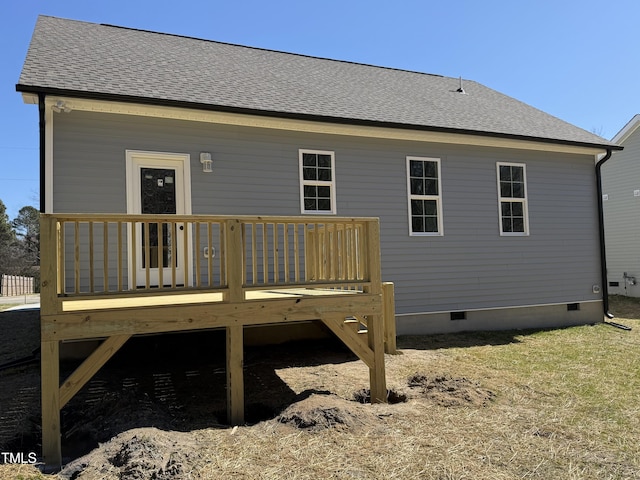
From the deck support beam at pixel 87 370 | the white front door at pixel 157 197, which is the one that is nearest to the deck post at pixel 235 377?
the deck support beam at pixel 87 370

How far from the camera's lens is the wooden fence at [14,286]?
78.5ft

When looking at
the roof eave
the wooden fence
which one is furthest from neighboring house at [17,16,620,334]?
the wooden fence

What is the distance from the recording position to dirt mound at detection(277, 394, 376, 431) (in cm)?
360

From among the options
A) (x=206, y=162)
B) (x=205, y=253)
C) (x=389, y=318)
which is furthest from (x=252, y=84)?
(x=389, y=318)

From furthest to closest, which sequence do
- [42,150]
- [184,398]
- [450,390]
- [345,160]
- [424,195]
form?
[424,195] → [345,160] → [42,150] → [184,398] → [450,390]

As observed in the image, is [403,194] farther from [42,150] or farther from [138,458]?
[138,458]

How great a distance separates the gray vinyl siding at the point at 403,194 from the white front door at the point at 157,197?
0.13m

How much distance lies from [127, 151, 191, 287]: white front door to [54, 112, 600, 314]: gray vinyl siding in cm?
13

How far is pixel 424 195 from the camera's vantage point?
8.02m

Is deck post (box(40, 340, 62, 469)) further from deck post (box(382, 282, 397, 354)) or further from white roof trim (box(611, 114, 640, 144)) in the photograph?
white roof trim (box(611, 114, 640, 144))

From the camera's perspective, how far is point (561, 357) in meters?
6.42

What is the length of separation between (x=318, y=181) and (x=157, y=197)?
8.18ft

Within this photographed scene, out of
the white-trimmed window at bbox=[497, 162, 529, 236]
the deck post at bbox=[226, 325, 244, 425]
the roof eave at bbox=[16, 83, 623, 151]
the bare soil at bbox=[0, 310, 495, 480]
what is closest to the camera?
the bare soil at bbox=[0, 310, 495, 480]

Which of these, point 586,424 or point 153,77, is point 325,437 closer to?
point 586,424
